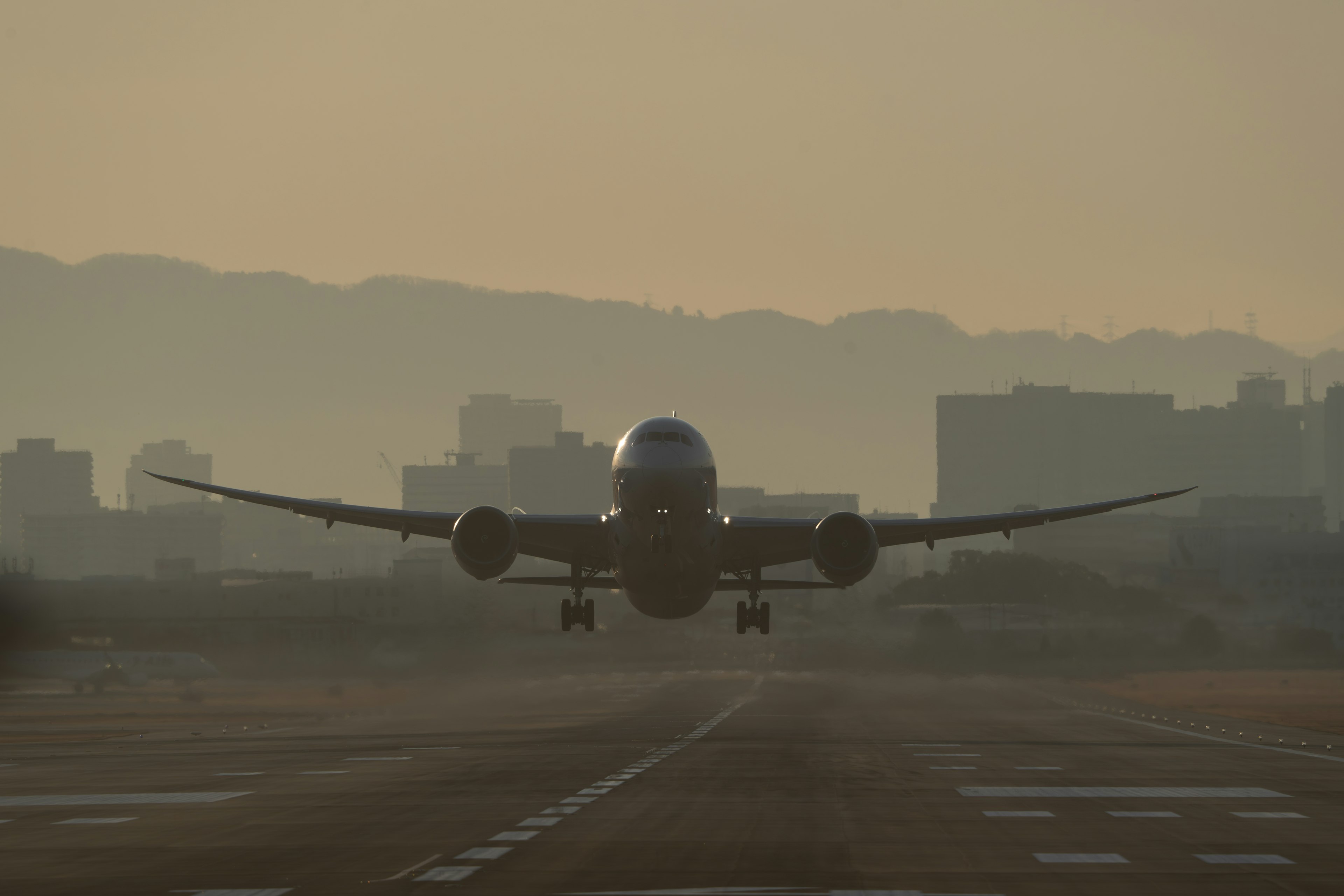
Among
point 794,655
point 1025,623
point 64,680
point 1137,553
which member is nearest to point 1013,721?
point 794,655

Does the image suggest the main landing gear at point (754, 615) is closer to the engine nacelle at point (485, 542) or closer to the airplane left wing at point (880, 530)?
the airplane left wing at point (880, 530)

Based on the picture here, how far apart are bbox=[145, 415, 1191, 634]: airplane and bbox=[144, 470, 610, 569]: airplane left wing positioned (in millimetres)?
73

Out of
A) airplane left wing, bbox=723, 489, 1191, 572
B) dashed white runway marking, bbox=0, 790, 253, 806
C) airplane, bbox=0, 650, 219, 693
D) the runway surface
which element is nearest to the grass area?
the runway surface

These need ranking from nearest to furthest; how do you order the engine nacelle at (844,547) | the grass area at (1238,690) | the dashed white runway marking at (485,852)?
the dashed white runway marking at (485,852)
the engine nacelle at (844,547)
the grass area at (1238,690)

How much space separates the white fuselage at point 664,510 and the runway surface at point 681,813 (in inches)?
247

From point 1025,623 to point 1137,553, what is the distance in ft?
159

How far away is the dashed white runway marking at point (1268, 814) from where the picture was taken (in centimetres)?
3177

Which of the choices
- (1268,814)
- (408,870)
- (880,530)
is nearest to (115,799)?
(408,870)

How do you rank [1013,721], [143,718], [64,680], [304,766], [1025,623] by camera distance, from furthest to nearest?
1. [1025,623]
2. [64,680]
3. [143,718]
4. [1013,721]
5. [304,766]

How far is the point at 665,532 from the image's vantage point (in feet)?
143

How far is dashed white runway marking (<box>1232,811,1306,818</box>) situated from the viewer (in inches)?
1251

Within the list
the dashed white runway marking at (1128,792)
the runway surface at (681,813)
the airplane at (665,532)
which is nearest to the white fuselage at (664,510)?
the airplane at (665,532)

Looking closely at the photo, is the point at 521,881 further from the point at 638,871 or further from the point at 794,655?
the point at 794,655

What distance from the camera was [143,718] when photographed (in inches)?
3733
